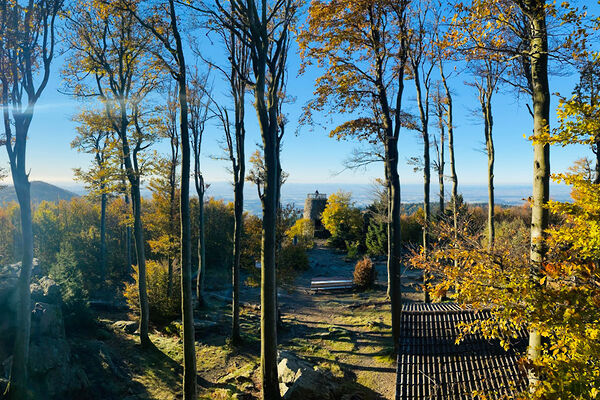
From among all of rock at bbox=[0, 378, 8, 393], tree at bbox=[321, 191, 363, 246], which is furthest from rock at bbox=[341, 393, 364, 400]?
tree at bbox=[321, 191, 363, 246]

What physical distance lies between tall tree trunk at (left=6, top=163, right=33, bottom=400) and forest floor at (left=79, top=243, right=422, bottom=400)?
1.40 meters

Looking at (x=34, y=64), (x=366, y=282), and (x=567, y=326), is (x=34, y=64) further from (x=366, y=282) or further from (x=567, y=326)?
(x=366, y=282)

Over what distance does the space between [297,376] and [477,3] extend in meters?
7.26

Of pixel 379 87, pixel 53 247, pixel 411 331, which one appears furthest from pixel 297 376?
pixel 53 247

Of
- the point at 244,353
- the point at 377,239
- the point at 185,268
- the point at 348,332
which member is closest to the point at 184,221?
the point at 185,268

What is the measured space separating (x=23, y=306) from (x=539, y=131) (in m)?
8.99

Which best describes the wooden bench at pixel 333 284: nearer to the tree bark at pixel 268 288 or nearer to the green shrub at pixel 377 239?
the green shrub at pixel 377 239

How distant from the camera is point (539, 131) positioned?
4.35 meters

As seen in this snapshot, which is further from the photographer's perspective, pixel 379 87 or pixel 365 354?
pixel 365 354

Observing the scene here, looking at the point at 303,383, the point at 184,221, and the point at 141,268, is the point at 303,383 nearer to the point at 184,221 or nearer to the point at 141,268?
the point at 184,221

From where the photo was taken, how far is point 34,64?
6.94m

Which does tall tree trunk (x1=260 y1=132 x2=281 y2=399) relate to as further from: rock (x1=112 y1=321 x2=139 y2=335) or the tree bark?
rock (x1=112 y1=321 x2=139 y2=335)

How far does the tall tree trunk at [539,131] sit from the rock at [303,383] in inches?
144

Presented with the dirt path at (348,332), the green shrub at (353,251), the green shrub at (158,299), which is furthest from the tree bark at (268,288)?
the green shrub at (353,251)
